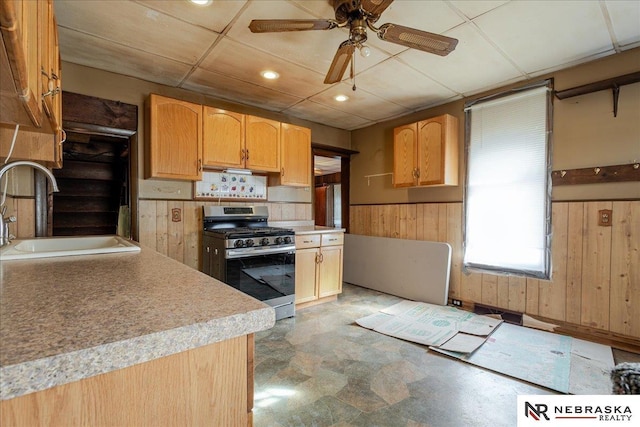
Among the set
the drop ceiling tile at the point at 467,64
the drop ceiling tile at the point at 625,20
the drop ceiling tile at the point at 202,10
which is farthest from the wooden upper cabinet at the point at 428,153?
the drop ceiling tile at the point at 202,10

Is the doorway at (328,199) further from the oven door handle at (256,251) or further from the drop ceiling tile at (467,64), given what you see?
the drop ceiling tile at (467,64)

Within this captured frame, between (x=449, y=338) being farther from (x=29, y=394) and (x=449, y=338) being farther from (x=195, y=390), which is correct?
(x=29, y=394)

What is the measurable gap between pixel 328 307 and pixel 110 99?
312 centimetres

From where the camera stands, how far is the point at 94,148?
14.0 ft

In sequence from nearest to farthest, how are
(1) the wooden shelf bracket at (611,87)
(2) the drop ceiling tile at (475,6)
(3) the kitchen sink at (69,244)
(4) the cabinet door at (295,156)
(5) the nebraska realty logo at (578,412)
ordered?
(5) the nebraska realty logo at (578,412)
(3) the kitchen sink at (69,244)
(2) the drop ceiling tile at (475,6)
(1) the wooden shelf bracket at (611,87)
(4) the cabinet door at (295,156)

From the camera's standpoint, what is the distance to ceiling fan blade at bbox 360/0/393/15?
5.42ft

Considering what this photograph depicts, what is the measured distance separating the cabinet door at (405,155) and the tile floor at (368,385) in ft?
6.30

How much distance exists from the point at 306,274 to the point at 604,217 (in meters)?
2.85

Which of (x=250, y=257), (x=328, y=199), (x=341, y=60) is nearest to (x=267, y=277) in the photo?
(x=250, y=257)

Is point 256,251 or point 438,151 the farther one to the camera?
point 438,151

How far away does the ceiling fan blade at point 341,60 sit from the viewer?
196cm

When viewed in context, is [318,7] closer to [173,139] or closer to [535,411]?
[173,139]

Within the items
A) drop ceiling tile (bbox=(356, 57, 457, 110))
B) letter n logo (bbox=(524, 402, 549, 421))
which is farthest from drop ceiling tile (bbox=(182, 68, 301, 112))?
letter n logo (bbox=(524, 402, 549, 421))

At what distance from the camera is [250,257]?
117 inches
